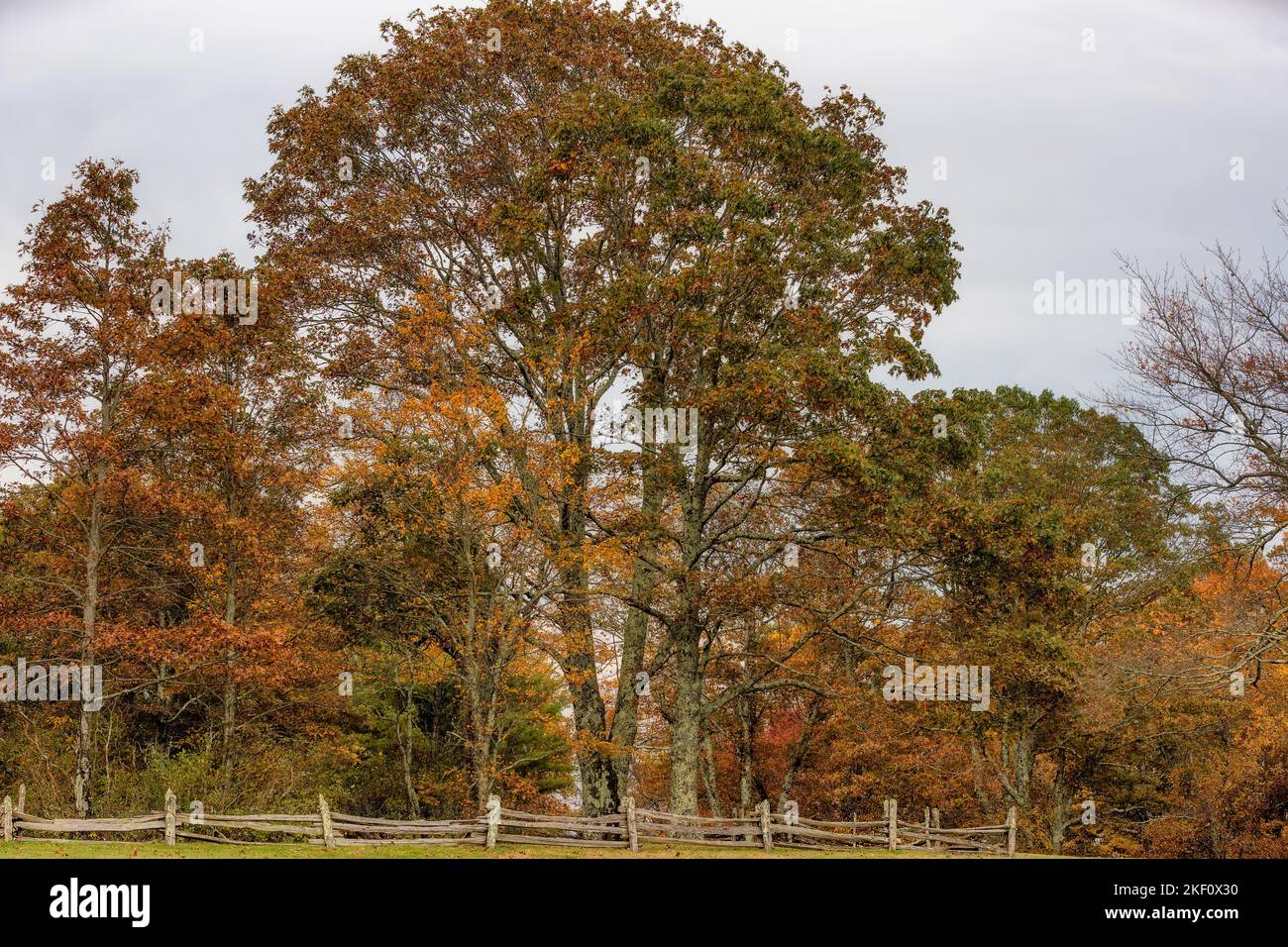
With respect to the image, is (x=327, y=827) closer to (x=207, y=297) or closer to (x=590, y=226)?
(x=207, y=297)

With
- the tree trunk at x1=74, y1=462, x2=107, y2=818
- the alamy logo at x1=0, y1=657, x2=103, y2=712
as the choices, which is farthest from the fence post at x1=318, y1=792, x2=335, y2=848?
the alamy logo at x1=0, y1=657, x2=103, y2=712

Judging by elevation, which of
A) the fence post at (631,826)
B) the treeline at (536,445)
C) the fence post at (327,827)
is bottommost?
the fence post at (631,826)

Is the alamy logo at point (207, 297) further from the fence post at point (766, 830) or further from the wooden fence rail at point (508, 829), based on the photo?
the fence post at point (766, 830)

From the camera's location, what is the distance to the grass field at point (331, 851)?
15688 mm

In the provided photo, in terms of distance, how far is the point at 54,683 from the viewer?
20969 millimetres

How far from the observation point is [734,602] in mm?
22156

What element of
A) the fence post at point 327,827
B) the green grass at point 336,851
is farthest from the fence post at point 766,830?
the fence post at point 327,827

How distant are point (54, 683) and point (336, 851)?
7591 mm

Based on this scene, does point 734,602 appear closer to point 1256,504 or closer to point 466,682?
point 466,682
